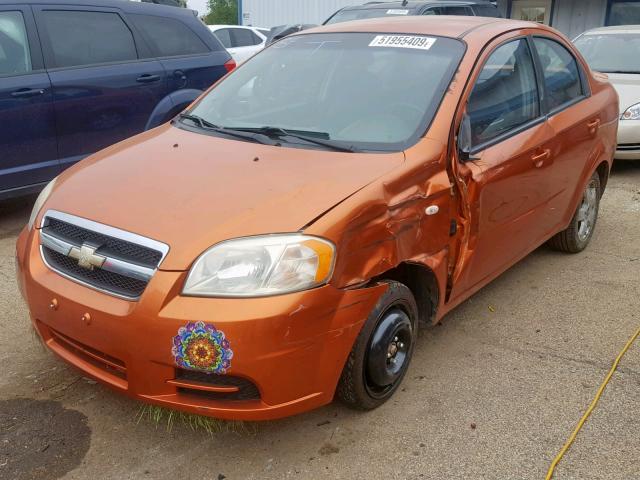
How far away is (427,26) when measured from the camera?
3.60 meters

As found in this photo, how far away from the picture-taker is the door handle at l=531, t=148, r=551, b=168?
364 centimetres

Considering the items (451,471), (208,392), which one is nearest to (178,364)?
(208,392)

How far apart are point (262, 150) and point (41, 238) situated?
104 cm

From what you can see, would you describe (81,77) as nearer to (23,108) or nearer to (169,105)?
(23,108)

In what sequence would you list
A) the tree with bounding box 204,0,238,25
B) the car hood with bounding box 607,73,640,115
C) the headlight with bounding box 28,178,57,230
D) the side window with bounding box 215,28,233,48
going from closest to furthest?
1. the headlight with bounding box 28,178,57,230
2. the car hood with bounding box 607,73,640,115
3. the side window with bounding box 215,28,233,48
4. the tree with bounding box 204,0,238,25

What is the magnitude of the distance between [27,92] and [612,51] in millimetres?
6891

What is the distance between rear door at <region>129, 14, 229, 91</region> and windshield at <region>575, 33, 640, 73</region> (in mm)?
4787

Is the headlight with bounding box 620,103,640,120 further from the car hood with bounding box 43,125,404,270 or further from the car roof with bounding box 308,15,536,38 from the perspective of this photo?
the car hood with bounding box 43,125,404,270

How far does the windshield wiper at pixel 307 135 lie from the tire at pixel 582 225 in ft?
7.62

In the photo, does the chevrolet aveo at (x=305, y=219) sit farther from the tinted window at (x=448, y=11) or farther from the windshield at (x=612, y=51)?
the tinted window at (x=448, y=11)

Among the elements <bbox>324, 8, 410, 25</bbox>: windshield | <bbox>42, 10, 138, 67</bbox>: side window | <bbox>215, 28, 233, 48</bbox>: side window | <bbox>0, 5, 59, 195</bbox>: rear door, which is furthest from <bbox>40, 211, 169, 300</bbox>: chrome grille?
<bbox>215, 28, 233, 48</bbox>: side window

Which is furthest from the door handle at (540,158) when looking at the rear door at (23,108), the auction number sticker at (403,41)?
the rear door at (23,108)

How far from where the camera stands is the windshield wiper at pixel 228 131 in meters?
3.14

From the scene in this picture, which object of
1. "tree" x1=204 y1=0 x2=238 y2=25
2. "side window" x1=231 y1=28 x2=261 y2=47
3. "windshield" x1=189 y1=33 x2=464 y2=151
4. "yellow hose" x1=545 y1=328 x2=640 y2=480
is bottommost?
"tree" x1=204 y1=0 x2=238 y2=25
